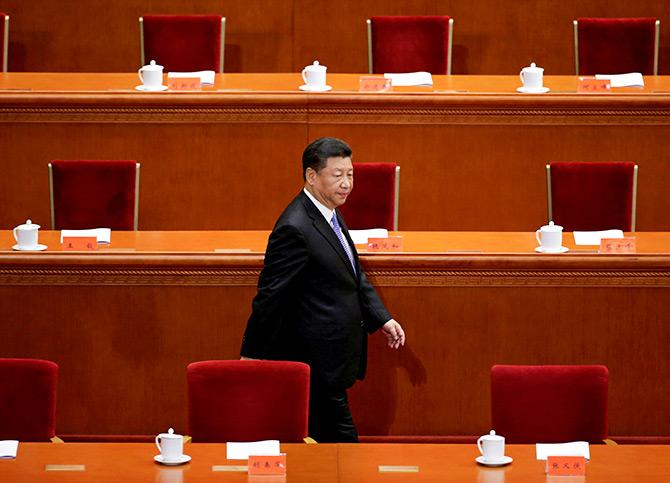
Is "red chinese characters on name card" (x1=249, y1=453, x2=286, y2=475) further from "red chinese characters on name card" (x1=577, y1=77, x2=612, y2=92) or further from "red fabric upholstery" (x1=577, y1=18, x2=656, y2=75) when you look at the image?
"red fabric upholstery" (x1=577, y1=18, x2=656, y2=75)

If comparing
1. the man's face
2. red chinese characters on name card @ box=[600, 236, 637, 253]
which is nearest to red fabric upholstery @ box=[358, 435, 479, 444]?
red chinese characters on name card @ box=[600, 236, 637, 253]

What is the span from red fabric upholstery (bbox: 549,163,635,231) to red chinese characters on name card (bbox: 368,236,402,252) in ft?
3.08

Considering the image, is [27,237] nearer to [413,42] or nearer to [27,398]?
[27,398]

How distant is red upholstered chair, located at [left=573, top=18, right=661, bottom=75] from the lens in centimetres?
633

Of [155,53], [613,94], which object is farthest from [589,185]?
[155,53]

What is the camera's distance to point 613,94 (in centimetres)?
558

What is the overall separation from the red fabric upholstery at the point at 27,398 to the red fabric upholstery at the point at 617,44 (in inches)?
132

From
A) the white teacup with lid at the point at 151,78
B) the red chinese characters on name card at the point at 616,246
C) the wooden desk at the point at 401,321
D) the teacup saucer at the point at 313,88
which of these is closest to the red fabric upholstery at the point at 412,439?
the wooden desk at the point at 401,321

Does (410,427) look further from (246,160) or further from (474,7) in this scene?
(474,7)

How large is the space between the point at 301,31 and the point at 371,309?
275 centimetres

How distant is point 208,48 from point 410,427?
237 cm

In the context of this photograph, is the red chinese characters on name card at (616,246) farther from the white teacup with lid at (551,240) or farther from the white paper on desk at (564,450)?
the white paper on desk at (564,450)

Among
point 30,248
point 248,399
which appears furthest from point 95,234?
point 248,399

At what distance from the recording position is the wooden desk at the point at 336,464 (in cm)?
332
